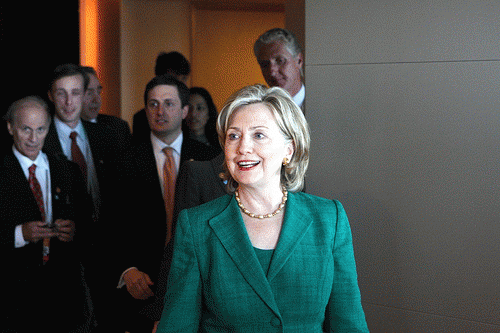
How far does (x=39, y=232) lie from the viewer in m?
3.43

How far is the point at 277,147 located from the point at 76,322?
2.20m

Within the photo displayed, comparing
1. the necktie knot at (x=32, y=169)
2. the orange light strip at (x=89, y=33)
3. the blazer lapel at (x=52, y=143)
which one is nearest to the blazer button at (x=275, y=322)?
the necktie knot at (x=32, y=169)

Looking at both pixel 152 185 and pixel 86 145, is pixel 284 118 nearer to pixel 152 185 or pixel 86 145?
pixel 152 185

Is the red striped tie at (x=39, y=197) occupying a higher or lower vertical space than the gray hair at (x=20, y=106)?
lower

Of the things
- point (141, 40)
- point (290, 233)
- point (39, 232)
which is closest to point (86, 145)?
point (39, 232)

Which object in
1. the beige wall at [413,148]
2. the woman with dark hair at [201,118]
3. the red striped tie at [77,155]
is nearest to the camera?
the beige wall at [413,148]

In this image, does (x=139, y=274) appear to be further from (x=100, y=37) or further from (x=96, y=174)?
(x=100, y=37)

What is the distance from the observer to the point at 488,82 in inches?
117

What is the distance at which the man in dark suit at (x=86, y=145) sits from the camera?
3.99m

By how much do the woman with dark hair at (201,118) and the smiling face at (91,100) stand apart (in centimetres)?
81

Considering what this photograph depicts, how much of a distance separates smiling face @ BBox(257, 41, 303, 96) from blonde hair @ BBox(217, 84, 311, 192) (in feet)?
3.92

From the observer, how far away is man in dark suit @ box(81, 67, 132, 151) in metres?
4.78

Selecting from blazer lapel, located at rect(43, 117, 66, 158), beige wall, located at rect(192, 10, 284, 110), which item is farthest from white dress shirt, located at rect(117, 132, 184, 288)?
beige wall, located at rect(192, 10, 284, 110)

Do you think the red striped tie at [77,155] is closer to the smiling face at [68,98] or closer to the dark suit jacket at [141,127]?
the smiling face at [68,98]
